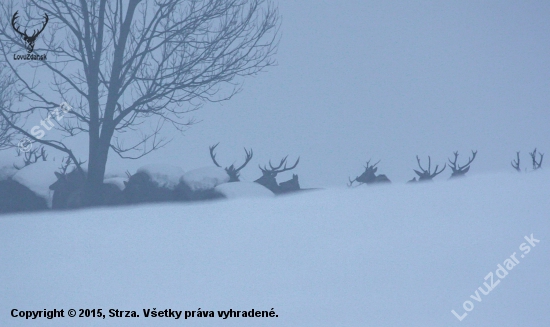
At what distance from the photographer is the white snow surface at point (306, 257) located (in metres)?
1.82

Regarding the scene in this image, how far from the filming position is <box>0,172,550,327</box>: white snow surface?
1818 mm

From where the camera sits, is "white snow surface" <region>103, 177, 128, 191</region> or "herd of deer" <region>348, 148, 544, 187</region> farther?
"herd of deer" <region>348, 148, 544, 187</region>

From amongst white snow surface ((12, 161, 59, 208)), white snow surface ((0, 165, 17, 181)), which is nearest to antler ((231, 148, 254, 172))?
white snow surface ((12, 161, 59, 208))

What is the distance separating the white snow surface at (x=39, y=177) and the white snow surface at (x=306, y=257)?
8 centimetres

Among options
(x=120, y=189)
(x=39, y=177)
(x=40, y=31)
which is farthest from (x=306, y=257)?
(x=40, y=31)

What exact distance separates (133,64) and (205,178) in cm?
52

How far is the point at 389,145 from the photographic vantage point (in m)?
1.99

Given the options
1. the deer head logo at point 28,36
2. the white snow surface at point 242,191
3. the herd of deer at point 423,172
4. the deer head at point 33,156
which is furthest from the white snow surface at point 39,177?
the herd of deer at point 423,172

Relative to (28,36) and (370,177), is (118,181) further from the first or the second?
(370,177)

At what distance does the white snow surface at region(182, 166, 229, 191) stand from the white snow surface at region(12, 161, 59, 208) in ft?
1.60

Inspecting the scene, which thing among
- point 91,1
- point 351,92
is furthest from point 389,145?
point 91,1

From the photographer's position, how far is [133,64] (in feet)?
6.21

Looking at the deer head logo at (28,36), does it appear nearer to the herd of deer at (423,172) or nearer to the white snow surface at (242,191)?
the white snow surface at (242,191)

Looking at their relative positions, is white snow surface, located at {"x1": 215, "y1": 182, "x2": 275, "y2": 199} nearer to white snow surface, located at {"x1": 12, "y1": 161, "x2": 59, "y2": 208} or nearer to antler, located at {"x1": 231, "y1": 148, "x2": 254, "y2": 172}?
antler, located at {"x1": 231, "y1": 148, "x2": 254, "y2": 172}
